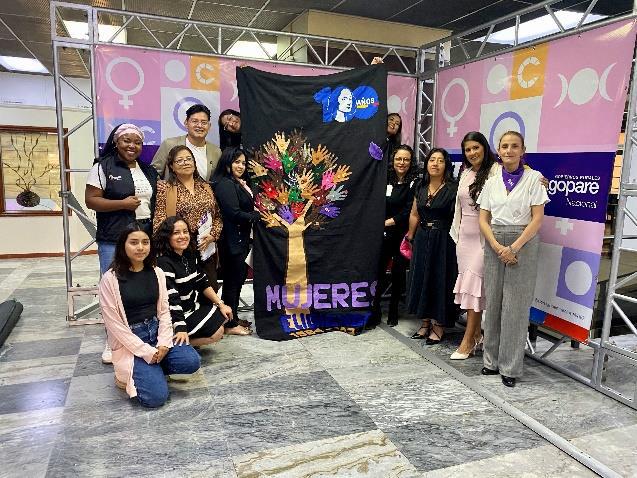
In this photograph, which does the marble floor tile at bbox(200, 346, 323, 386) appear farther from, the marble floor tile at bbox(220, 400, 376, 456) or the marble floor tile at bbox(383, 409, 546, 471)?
the marble floor tile at bbox(383, 409, 546, 471)

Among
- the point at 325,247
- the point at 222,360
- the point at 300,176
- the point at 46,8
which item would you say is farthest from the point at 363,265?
the point at 46,8

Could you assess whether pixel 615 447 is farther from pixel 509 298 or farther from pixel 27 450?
pixel 27 450

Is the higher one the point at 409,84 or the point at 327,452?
the point at 409,84

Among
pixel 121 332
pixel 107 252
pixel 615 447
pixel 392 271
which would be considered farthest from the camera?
pixel 392 271

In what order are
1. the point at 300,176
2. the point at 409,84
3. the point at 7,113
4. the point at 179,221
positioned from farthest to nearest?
the point at 7,113 → the point at 409,84 → the point at 300,176 → the point at 179,221

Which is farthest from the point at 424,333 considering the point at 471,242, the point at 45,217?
the point at 45,217

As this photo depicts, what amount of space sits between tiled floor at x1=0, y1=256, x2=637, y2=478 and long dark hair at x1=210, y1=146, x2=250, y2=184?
1.20 meters

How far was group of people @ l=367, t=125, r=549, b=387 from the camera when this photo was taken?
2.80 m

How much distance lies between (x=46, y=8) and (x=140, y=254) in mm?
5163

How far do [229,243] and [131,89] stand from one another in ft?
4.70

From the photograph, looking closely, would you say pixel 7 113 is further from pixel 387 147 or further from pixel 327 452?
pixel 327 452

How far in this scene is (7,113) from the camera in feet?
21.6

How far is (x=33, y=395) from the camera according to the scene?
2.71 m

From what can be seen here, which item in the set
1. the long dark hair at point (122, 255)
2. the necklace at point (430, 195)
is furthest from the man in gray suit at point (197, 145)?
the necklace at point (430, 195)
